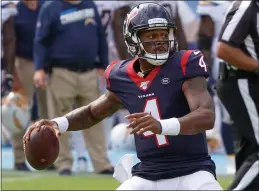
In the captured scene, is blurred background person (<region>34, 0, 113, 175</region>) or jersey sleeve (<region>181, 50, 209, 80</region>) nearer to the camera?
jersey sleeve (<region>181, 50, 209, 80</region>)

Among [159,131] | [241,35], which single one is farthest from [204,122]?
[241,35]

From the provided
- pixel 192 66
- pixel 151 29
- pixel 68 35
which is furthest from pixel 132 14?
pixel 68 35

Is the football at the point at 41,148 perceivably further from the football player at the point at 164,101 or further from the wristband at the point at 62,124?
the wristband at the point at 62,124

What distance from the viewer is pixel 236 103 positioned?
7.01 metres

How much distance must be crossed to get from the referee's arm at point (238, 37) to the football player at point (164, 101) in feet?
5.51

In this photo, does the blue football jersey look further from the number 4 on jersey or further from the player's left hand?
the player's left hand

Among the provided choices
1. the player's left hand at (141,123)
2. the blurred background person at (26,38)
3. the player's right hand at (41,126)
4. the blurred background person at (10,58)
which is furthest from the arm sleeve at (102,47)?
the player's left hand at (141,123)

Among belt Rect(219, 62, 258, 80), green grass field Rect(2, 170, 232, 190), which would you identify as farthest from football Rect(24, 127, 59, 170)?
green grass field Rect(2, 170, 232, 190)

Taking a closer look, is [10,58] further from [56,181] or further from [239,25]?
[239,25]

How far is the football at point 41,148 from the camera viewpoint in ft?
16.5

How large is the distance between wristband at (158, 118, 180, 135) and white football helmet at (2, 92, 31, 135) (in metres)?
5.73

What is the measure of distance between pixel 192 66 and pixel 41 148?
905mm

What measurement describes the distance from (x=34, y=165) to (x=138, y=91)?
685 mm

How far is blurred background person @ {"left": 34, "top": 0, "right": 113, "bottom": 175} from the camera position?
9531 millimetres
